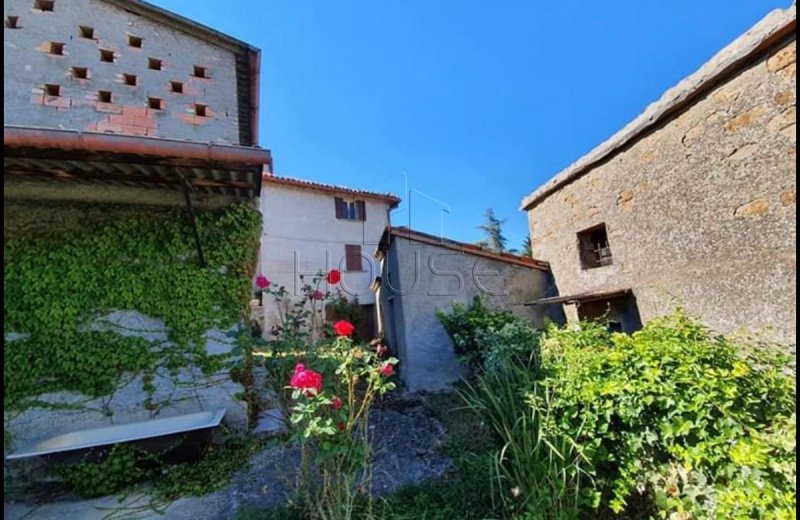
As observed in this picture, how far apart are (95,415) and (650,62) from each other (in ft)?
36.6

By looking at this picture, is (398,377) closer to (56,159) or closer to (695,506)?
(695,506)

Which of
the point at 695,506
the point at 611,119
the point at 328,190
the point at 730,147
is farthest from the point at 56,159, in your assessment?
the point at 328,190

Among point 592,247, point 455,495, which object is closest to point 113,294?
point 455,495

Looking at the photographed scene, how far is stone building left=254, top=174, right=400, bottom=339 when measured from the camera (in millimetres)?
16438

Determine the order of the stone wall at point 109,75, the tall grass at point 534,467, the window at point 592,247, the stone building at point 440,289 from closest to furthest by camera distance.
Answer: the tall grass at point 534,467
the stone wall at point 109,75
the window at point 592,247
the stone building at point 440,289

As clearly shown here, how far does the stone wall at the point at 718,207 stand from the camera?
161 inches

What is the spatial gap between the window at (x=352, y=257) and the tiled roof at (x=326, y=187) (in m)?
3.18

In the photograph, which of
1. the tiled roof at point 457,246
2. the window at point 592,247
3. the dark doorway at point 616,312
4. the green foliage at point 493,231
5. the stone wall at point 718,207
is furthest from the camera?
the green foliage at point 493,231

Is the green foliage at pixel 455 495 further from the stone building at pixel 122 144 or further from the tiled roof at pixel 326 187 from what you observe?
the tiled roof at pixel 326 187

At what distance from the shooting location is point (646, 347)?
2.90m

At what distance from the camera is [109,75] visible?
5621 millimetres

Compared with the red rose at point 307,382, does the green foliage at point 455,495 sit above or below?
below

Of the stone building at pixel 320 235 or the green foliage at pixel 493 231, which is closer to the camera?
the stone building at pixel 320 235

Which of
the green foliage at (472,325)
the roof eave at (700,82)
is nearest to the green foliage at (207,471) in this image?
the green foliage at (472,325)
